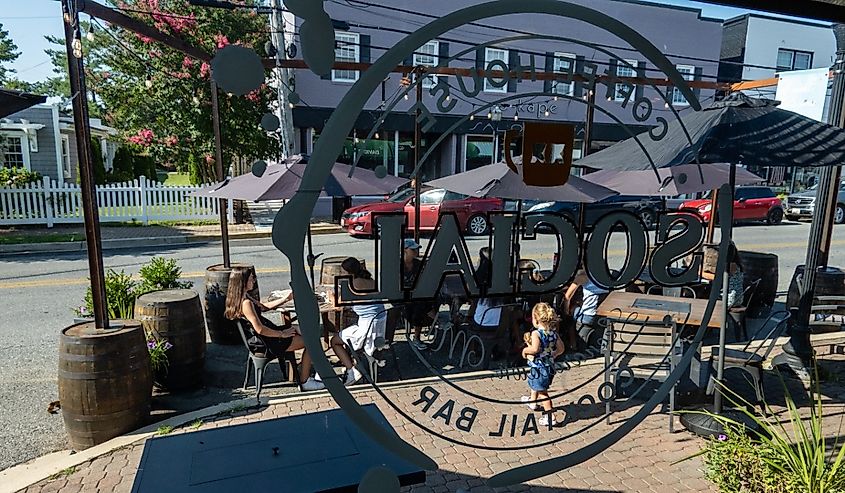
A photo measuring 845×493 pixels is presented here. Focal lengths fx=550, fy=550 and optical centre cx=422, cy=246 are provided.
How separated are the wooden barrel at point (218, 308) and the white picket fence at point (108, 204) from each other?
9995 mm

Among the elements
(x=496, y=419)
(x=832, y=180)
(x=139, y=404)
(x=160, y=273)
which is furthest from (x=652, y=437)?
(x=160, y=273)

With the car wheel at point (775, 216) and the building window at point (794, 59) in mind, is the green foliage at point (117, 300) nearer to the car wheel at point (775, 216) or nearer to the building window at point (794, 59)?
the car wheel at point (775, 216)

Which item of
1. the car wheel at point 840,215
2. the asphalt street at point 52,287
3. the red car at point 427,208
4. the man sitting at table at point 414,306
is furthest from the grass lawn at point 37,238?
the car wheel at point 840,215

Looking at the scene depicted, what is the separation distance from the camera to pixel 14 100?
426 cm

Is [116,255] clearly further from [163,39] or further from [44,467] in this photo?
[44,467]

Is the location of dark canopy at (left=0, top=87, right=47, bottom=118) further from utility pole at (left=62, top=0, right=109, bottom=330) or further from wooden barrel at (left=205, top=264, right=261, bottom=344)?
wooden barrel at (left=205, top=264, right=261, bottom=344)

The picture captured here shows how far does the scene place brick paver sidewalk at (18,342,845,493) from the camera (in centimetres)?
361

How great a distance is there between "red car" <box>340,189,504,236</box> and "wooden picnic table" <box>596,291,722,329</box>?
4.32ft

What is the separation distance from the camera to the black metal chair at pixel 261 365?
4.95 meters

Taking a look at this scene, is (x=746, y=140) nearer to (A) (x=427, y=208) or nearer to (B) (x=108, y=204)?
(A) (x=427, y=208)

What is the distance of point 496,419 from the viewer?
3049 millimetres

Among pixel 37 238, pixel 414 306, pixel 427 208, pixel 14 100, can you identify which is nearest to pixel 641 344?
pixel 414 306

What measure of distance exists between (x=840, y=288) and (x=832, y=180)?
68.4 inches

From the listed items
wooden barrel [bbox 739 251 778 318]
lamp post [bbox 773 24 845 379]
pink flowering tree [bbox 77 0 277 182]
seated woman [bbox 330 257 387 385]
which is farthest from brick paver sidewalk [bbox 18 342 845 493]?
pink flowering tree [bbox 77 0 277 182]
